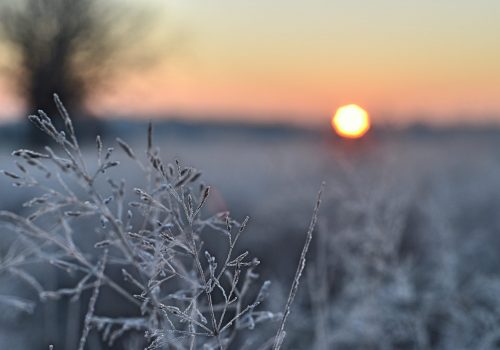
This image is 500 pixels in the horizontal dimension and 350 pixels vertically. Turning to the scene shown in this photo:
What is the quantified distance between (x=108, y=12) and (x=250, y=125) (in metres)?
15.6

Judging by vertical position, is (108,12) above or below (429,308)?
above

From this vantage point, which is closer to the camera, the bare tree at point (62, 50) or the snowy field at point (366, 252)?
the snowy field at point (366, 252)

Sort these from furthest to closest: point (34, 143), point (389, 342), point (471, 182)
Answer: point (34, 143) → point (471, 182) → point (389, 342)

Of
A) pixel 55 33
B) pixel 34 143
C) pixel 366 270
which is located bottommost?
pixel 34 143

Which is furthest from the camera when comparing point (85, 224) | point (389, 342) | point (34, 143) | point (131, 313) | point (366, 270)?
point (34, 143)

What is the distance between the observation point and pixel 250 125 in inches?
1371

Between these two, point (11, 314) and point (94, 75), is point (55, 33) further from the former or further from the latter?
point (11, 314)

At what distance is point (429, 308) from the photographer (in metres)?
Answer: 4.02

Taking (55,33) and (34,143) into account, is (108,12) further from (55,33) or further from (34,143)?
(34,143)

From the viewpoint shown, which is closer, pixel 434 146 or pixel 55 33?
pixel 434 146

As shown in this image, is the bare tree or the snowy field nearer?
the snowy field

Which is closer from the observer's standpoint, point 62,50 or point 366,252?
point 366,252

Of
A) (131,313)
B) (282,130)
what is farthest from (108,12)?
(131,313)

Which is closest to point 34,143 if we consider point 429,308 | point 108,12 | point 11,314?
point 108,12
